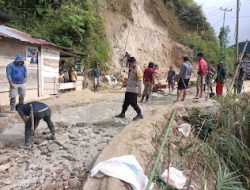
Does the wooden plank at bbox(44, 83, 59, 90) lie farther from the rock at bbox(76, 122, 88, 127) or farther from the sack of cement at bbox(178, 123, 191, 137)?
the sack of cement at bbox(178, 123, 191, 137)

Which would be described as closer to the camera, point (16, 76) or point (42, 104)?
point (42, 104)

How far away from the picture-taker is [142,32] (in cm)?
3397

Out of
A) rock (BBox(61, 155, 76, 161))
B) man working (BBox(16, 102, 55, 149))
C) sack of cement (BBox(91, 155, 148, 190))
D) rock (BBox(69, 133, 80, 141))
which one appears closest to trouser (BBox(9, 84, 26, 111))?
rock (BBox(69, 133, 80, 141))

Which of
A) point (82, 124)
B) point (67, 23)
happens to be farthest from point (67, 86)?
point (82, 124)

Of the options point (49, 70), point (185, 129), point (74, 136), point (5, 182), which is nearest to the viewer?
Answer: point (5, 182)

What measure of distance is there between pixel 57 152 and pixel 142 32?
92.8ft

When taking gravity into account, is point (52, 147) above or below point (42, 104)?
below

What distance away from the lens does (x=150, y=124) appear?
711 cm

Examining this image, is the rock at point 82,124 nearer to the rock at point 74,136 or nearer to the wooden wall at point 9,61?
the rock at point 74,136

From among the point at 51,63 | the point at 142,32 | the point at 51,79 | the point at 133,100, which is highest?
the point at 142,32

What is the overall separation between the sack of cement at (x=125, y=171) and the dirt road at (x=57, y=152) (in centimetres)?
72

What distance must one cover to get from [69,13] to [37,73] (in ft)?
25.6

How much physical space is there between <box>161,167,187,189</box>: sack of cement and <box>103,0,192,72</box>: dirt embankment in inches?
843

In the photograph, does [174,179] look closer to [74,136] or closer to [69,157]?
[69,157]
